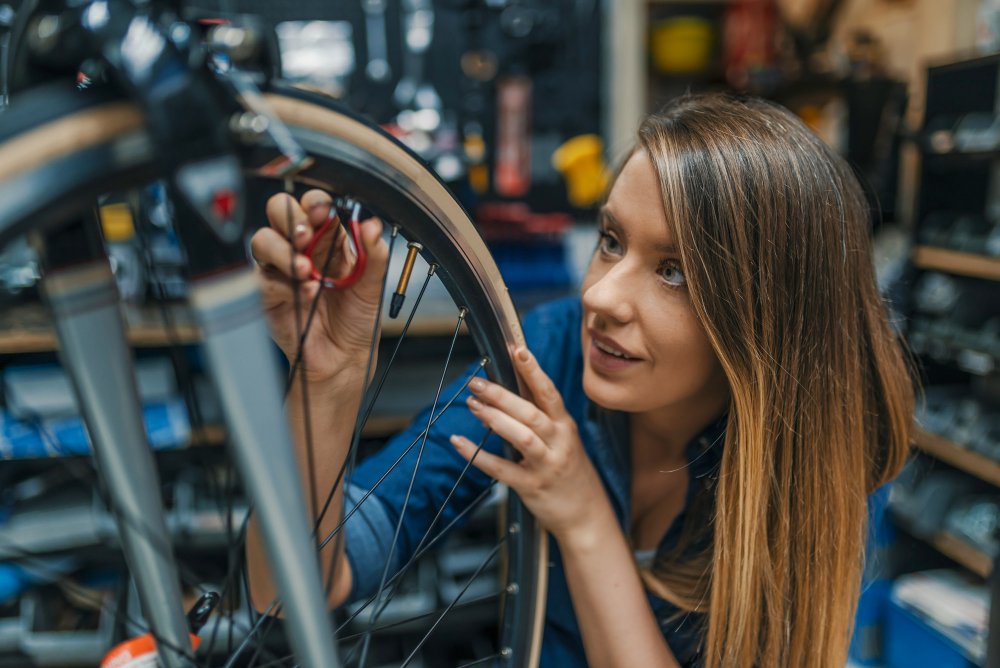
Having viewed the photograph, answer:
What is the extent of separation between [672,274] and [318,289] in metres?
0.32

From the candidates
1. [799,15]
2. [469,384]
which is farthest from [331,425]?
[799,15]

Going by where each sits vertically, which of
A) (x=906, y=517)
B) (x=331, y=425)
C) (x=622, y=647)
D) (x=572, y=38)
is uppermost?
(x=572, y=38)

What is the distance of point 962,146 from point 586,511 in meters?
1.32

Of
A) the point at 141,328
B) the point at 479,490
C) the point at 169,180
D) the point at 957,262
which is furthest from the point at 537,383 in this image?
the point at 957,262

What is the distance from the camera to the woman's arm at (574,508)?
602mm

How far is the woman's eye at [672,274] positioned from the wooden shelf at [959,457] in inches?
37.7

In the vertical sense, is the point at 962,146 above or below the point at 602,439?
above

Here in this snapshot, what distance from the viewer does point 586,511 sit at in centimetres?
65

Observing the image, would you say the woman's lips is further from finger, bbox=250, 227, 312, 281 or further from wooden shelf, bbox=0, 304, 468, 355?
wooden shelf, bbox=0, 304, 468, 355

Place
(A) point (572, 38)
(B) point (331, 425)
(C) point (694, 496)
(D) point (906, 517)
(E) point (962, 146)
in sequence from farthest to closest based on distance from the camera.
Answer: (A) point (572, 38)
(D) point (906, 517)
(E) point (962, 146)
(C) point (694, 496)
(B) point (331, 425)

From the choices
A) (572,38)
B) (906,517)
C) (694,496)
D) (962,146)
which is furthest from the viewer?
(572,38)

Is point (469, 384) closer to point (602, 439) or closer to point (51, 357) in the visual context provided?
point (602, 439)

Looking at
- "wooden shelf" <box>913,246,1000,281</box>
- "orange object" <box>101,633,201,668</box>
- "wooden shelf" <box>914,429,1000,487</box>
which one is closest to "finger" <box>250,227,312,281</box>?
"orange object" <box>101,633,201,668</box>

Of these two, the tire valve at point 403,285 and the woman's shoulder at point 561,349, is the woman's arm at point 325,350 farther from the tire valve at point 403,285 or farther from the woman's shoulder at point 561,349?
the woman's shoulder at point 561,349
